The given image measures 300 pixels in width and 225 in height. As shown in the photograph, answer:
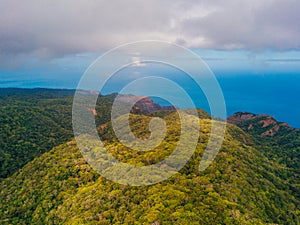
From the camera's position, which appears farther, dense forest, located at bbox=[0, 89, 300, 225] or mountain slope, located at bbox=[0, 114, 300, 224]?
dense forest, located at bbox=[0, 89, 300, 225]

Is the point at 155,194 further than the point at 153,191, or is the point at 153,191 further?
the point at 153,191

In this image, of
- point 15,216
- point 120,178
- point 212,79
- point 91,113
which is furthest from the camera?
point 91,113

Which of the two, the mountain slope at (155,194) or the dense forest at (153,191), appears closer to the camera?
the mountain slope at (155,194)

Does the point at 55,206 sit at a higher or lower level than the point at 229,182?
lower

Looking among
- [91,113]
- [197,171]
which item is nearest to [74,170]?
[197,171]

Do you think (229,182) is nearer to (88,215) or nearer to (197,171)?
(197,171)

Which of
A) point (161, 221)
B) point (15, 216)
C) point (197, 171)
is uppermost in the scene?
point (197, 171)

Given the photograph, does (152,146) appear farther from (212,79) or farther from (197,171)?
(212,79)

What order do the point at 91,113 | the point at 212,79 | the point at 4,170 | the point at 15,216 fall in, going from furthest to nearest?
the point at 91,113
the point at 4,170
the point at 15,216
the point at 212,79

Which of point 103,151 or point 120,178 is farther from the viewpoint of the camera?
point 103,151

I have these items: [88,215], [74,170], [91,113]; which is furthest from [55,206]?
[91,113]
